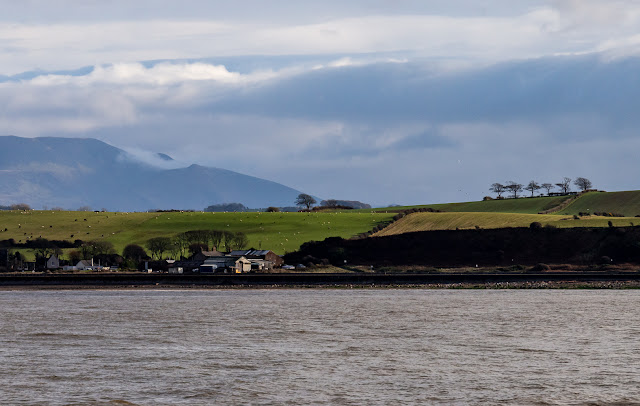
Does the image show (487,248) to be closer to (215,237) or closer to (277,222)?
(215,237)

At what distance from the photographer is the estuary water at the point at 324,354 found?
27766 millimetres

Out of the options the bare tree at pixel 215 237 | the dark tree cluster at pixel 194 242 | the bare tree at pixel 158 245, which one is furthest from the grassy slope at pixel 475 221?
the bare tree at pixel 158 245

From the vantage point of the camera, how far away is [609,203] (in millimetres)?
182750

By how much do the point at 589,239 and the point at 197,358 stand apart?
9768 cm

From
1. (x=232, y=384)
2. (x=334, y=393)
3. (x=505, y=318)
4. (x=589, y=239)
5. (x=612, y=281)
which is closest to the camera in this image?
(x=334, y=393)

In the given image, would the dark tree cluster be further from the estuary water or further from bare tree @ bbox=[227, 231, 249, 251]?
the estuary water

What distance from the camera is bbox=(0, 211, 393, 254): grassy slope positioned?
15950 cm

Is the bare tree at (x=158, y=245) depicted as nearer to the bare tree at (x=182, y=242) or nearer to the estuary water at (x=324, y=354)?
the bare tree at (x=182, y=242)

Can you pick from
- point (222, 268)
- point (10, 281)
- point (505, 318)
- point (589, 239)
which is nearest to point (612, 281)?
point (589, 239)

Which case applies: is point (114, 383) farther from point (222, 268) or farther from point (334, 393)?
point (222, 268)

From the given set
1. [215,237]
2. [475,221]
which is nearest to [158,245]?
[215,237]

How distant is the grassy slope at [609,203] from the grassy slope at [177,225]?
42453 millimetres

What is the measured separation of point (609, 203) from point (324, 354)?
158433 mm

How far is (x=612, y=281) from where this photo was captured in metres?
97.2
